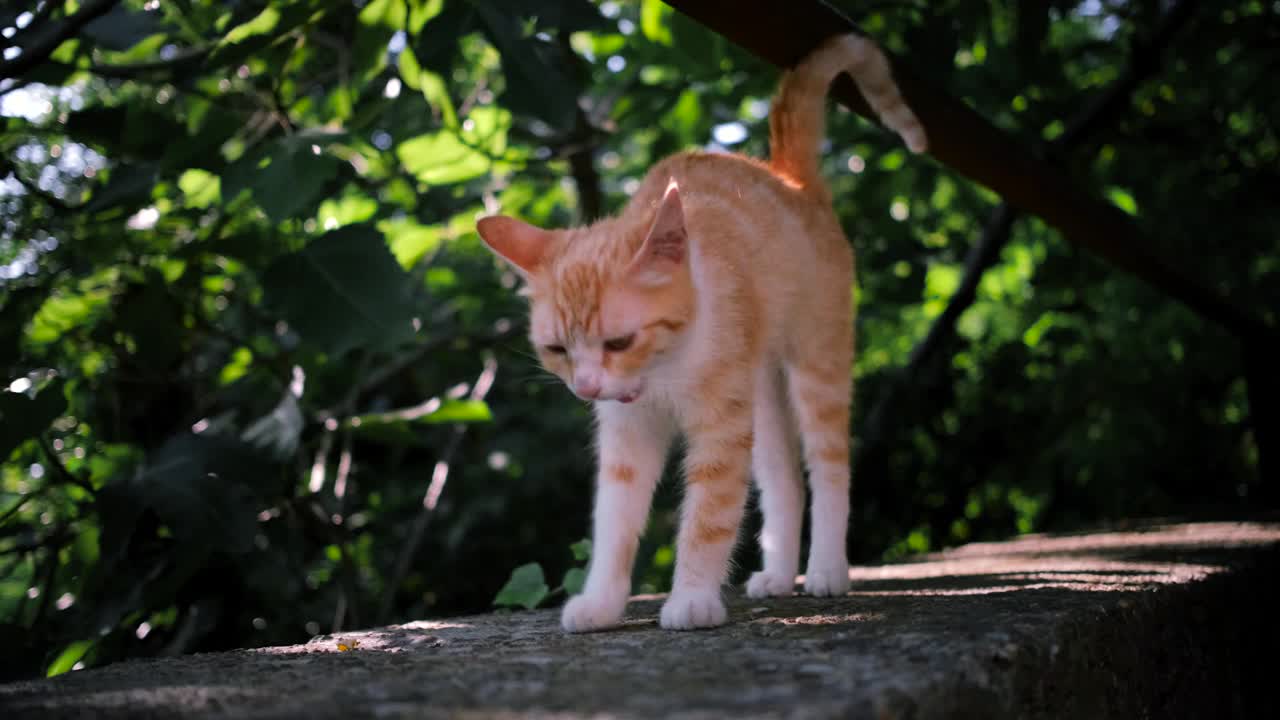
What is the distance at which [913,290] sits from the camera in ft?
10.7

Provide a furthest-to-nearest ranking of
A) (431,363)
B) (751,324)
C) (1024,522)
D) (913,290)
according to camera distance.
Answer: (1024,522)
(431,363)
(913,290)
(751,324)

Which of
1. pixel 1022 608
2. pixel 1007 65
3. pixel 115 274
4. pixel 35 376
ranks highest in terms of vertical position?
pixel 1007 65

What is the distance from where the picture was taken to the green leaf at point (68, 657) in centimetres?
177

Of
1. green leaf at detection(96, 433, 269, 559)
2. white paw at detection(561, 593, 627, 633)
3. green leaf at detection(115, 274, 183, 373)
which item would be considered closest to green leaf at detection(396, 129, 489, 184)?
green leaf at detection(115, 274, 183, 373)

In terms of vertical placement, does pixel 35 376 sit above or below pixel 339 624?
above

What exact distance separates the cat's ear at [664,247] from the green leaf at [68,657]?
1297 mm

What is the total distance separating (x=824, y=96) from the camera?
1.92 metres

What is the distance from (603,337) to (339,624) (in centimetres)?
137

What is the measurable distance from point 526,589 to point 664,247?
808 mm

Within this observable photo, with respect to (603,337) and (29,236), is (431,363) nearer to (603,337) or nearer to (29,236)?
(29,236)

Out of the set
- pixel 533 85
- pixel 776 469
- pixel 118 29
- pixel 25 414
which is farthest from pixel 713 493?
pixel 118 29

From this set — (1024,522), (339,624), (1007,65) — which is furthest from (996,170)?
(1024,522)

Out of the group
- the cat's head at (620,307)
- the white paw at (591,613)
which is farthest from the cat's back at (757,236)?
the white paw at (591,613)

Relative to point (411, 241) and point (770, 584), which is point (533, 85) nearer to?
point (411, 241)
